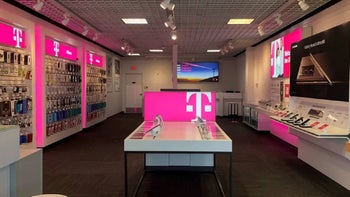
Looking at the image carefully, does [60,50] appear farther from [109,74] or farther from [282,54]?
[282,54]

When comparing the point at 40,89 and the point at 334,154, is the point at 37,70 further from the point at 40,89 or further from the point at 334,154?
the point at 334,154

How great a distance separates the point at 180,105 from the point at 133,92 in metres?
10.7

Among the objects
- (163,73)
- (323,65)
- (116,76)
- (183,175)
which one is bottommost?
(183,175)

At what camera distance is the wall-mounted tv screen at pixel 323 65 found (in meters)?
3.76

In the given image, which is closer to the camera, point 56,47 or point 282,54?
point 56,47

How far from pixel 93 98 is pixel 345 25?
815cm

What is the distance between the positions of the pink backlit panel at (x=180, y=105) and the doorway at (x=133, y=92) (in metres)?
10.5

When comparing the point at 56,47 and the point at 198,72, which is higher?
the point at 56,47

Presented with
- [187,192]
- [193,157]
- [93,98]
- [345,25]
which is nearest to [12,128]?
[187,192]

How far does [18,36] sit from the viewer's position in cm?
546

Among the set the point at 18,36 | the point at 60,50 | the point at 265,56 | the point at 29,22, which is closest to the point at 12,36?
the point at 18,36

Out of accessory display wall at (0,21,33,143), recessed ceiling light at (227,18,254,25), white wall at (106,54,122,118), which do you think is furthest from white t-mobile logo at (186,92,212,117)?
white wall at (106,54,122,118)

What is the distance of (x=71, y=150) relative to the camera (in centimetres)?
652

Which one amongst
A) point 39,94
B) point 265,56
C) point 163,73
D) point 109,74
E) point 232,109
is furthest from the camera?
point 163,73
